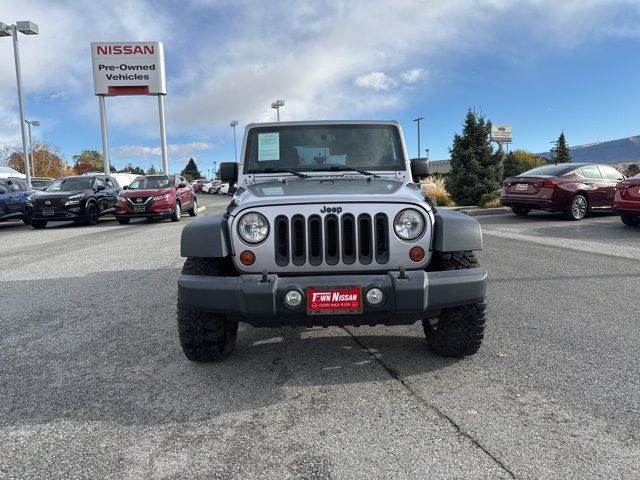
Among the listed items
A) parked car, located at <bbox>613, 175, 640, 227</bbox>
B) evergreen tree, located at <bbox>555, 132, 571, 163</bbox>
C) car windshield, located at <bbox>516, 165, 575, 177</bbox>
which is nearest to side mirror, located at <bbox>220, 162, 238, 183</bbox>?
parked car, located at <bbox>613, 175, 640, 227</bbox>

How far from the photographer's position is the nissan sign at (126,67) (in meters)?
23.4

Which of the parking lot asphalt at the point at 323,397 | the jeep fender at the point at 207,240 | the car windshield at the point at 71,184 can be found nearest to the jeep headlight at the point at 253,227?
the jeep fender at the point at 207,240

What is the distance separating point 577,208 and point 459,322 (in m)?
10.1

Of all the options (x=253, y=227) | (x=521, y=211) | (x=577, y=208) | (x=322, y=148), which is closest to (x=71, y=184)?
(x=322, y=148)

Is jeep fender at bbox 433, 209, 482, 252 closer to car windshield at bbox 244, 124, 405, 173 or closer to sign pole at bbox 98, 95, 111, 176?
car windshield at bbox 244, 124, 405, 173

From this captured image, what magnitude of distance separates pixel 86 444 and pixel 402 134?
3.49m

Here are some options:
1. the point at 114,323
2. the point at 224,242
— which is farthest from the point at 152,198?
the point at 224,242

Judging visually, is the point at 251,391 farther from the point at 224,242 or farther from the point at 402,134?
the point at 402,134

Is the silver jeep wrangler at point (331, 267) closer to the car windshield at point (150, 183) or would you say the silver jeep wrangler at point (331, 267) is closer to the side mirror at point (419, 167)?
the side mirror at point (419, 167)

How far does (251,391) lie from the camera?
294 centimetres

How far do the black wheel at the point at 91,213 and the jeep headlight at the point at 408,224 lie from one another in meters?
14.2

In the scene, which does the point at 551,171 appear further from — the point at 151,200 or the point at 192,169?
the point at 192,169

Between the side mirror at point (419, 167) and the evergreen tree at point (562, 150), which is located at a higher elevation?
the evergreen tree at point (562, 150)

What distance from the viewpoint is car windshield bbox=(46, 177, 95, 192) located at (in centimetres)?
1515
